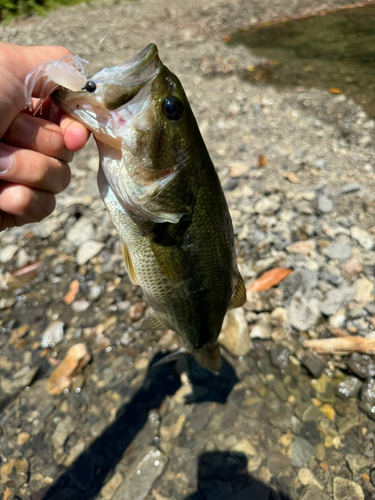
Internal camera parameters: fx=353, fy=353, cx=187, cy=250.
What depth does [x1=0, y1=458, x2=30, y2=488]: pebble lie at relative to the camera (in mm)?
2764

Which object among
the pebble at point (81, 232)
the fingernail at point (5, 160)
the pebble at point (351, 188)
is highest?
the fingernail at point (5, 160)

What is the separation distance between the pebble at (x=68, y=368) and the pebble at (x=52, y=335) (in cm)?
21

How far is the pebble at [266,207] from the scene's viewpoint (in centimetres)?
426

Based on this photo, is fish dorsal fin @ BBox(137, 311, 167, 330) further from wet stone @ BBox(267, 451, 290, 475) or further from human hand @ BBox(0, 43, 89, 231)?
wet stone @ BBox(267, 451, 290, 475)

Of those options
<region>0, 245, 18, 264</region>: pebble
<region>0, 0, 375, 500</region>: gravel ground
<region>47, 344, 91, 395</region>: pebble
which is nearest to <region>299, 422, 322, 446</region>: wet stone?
<region>0, 0, 375, 500</region>: gravel ground

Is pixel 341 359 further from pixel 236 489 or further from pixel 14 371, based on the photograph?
pixel 14 371

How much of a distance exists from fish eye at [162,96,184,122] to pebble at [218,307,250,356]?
224 cm

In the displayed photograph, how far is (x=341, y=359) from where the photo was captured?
3135 mm

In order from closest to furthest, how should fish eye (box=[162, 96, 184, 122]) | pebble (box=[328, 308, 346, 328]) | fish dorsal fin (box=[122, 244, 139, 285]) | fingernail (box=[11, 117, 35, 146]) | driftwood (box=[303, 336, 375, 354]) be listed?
1. fish eye (box=[162, 96, 184, 122])
2. fingernail (box=[11, 117, 35, 146])
3. fish dorsal fin (box=[122, 244, 139, 285])
4. driftwood (box=[303, 336, 375, 354])
5. pebble (box=[328, 308, 346, 328])

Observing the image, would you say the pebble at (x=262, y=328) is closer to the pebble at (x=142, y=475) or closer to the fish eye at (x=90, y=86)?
the pebble at (x=142, y=475)

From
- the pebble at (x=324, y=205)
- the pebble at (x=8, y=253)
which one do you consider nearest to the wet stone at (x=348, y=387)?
the pebble at (x=324, y=205)

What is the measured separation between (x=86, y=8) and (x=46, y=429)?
512 inches

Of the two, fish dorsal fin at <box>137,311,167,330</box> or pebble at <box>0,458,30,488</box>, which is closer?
fish dorsal fin at <box>137,311,167,330</box>

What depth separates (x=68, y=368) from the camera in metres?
3.27
